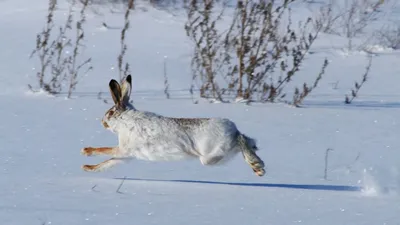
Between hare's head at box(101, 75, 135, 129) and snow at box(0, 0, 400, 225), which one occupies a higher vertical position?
hare's head at box(101, 75, 135, 129)

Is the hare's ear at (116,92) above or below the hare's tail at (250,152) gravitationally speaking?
above

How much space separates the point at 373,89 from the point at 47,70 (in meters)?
3.54

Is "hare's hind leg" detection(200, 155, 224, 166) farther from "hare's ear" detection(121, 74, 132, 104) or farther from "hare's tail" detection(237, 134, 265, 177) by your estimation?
"hare's ear" detection(121, 74, 132, 104)

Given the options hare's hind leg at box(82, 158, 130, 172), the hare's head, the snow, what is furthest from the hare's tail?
the hare's head

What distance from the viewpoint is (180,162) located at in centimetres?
689

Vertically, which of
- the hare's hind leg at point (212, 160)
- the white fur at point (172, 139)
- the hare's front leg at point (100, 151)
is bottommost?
the hare's front leg at point (100, 151)

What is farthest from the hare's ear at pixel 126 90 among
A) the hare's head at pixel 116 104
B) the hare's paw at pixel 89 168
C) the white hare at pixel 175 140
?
the hare's paw at pixel 89 168

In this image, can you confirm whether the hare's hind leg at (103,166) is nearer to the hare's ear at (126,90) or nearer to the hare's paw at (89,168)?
the hare's paw at (89,168)

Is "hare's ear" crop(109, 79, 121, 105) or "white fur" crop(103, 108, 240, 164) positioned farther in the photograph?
"hare's ear" crop(109, 79, 121, 105)

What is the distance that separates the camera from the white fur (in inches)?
233

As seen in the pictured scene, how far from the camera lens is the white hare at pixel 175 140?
5.91m

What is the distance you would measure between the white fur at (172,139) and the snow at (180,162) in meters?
0.19

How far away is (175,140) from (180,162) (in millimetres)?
864

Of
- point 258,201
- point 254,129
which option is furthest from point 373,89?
point 258,201
